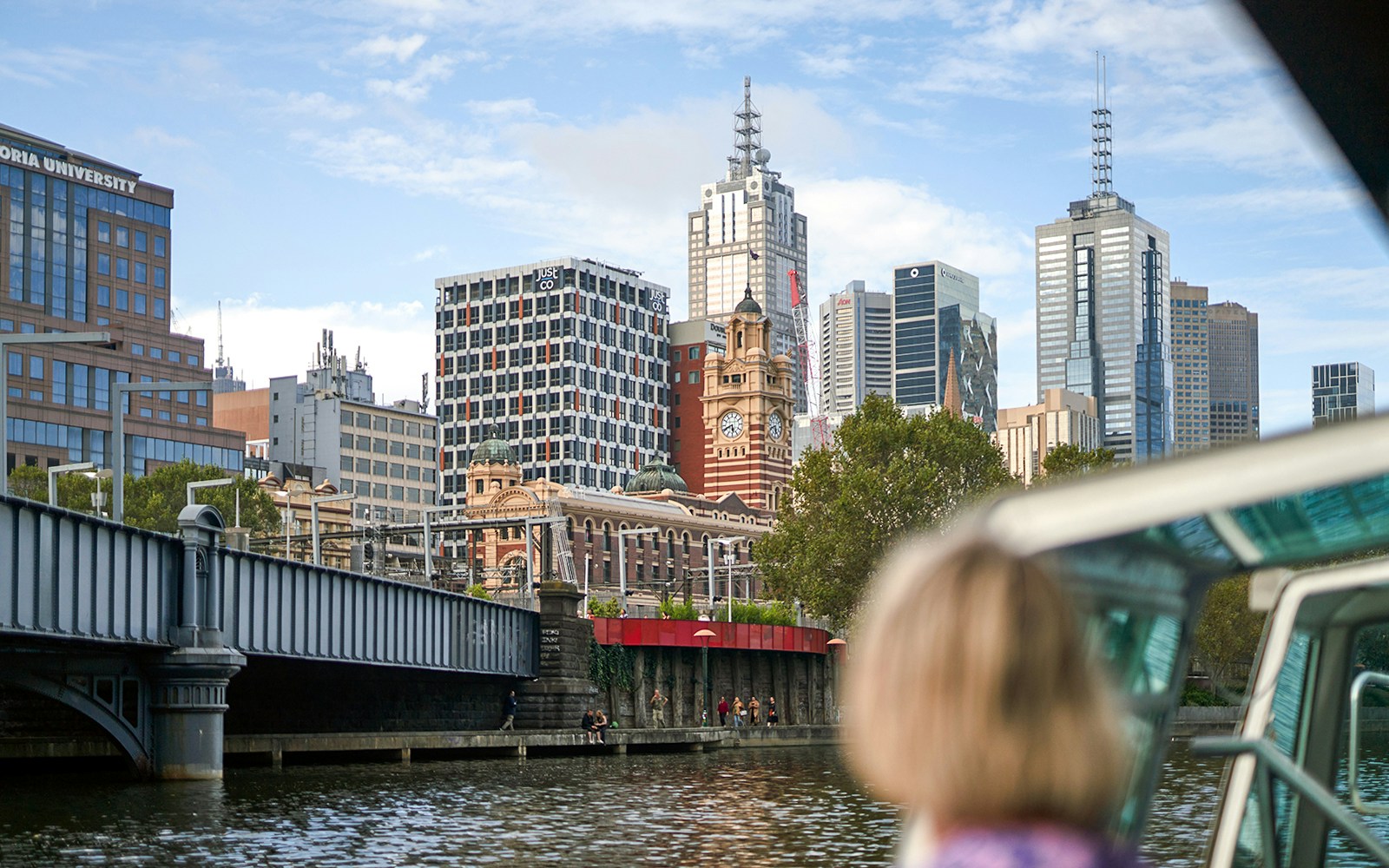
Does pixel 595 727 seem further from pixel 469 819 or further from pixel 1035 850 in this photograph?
pixel 1035 850

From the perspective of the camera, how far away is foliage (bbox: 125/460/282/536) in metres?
115

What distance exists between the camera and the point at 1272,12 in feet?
25.3

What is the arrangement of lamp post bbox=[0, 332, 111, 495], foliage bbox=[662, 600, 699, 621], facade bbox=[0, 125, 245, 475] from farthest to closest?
facade bbox=[0, 125, 245, 475] < foliage bbox=[662, 600, 699, 621] < lamp post bbox=[0, 332, 111, 495]

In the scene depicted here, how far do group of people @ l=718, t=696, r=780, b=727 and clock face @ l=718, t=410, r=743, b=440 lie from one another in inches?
4083

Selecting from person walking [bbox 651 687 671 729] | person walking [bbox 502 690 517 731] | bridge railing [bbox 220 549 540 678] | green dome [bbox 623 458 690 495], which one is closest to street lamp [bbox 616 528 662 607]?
person walking [bbox 651 687 671 729]

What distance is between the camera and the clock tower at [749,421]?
192875 mm

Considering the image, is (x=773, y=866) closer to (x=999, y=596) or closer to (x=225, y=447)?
(x=999, y=596)

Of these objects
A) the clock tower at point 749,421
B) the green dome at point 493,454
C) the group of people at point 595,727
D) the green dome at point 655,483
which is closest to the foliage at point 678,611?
the group of people at point 595,727

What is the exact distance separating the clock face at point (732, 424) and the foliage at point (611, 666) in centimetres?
11539

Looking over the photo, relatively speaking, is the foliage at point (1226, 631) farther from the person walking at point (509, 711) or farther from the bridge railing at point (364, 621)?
the person walking at point (509, 711)

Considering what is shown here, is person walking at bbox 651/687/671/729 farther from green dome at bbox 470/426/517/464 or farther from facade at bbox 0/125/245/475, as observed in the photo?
green dome at bbox 470/426/517/464

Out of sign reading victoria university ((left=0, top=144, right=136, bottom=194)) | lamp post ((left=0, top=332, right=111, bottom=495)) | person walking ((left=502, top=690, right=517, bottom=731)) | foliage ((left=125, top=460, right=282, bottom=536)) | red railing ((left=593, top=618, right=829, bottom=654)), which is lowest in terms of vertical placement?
person walking ((left=502, top=690, right=517, bottom=731))

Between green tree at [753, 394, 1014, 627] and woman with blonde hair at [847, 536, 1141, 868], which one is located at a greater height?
green tree at [753, 394, 1014, 627]

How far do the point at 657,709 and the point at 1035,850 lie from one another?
259ft
